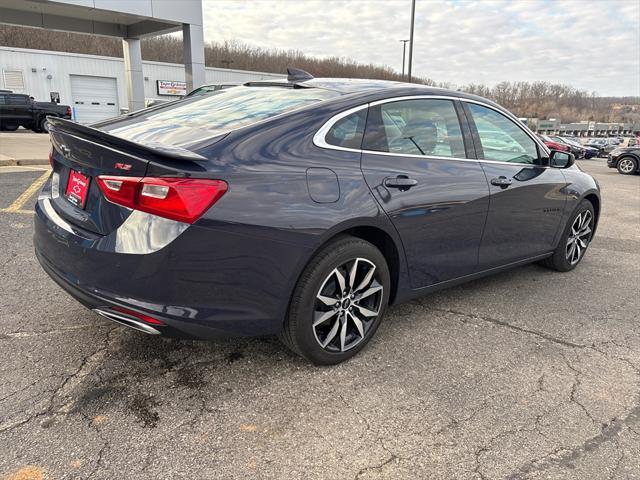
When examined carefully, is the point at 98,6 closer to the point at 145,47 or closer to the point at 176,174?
the point at 176,174

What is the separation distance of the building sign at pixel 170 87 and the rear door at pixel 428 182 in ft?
129

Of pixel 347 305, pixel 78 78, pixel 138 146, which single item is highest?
pixel 78 78

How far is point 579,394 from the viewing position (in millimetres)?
2756

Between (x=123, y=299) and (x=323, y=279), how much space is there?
3.34 ft

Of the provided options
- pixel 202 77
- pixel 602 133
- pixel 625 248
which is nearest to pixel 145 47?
pixel 202 77

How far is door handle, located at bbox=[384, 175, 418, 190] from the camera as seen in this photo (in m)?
2.93

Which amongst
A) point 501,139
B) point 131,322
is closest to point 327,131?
point 131,322

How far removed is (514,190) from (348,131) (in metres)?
1.70

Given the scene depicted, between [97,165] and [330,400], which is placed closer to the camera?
[97,165]

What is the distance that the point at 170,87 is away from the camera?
1545 inches

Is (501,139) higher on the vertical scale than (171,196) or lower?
higher

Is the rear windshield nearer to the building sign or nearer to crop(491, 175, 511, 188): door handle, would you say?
crop(491, 175, 511, 188): door handle

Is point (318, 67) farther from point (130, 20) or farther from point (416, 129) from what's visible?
point (416, 129)

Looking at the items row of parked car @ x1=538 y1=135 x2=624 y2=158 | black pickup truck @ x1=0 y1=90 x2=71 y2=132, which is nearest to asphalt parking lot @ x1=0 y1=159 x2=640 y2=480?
black pickup truck @ x1=0 y1=90 x2=71 y2=132
